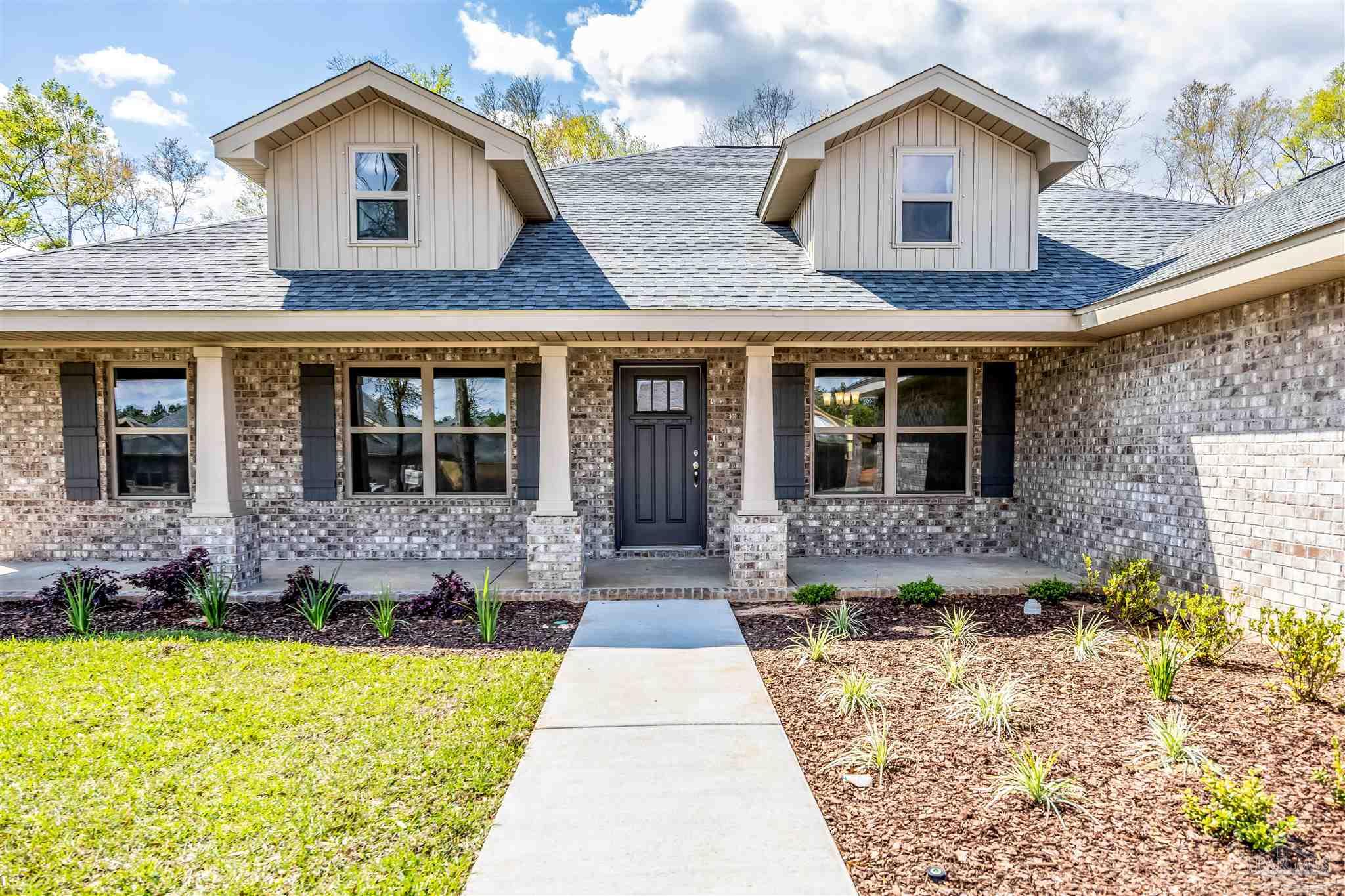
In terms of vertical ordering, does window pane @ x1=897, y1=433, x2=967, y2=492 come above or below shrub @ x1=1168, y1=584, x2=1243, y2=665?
above

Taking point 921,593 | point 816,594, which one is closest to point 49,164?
point 816,594

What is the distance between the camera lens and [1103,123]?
1905 centimetres

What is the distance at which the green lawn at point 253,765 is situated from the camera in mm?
2451

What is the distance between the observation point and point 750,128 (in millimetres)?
19562

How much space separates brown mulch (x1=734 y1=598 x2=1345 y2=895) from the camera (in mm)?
2381

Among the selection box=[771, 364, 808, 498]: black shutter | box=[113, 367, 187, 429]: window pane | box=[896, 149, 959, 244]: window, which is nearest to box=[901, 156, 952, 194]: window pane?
box=[896, 149, 959, 244]: window

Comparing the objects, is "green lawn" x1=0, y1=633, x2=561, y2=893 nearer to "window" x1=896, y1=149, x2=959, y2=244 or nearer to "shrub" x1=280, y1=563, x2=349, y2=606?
"shrub" x1=280, y1=563, x2=349, y2=606

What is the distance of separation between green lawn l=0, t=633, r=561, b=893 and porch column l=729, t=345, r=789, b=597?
218 cm

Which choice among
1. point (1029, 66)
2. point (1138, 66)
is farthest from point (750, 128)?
point (1138, 66)

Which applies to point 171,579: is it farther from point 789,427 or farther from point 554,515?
point 789,427

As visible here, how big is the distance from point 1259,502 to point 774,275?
164 inches

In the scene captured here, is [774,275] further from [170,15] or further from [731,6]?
[731,6]

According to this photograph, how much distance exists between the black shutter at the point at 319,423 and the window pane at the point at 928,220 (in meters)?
6.26

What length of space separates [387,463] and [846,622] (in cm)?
523
